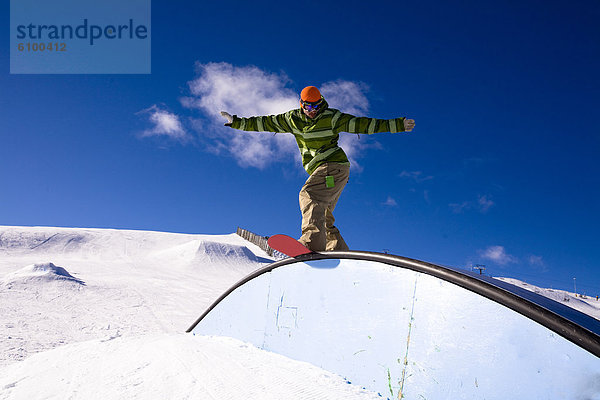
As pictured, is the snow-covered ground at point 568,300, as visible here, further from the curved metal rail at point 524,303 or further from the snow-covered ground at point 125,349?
the curved metal rail at point 524,303

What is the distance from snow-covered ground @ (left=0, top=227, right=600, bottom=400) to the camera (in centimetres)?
158

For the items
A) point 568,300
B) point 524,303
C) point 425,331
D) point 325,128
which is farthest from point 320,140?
point 568,300

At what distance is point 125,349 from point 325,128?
7.43 feet

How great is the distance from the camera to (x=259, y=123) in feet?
10.8

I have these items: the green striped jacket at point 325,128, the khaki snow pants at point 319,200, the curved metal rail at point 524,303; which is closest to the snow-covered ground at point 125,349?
the curved metal rail at point 524,303

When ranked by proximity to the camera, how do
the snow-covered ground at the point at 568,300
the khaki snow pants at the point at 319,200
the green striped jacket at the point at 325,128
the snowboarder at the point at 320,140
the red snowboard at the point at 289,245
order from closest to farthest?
1. the red snowboard at the point at 289,245
2. the khaki snow pants at the point at 319,200
3. the snowboarder at the point at 320,140
4. the green striped jacket at the point at 325,128
5. the snow-covered ground at the point at 568,300

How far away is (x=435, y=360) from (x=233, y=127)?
2650 millimetres

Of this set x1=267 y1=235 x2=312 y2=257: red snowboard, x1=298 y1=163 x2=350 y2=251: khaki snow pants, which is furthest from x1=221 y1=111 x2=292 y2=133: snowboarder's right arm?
x1=267 y1=235 x2=312 y2=257: red snowboard

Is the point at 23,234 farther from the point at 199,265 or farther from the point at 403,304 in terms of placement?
the point at 403,304

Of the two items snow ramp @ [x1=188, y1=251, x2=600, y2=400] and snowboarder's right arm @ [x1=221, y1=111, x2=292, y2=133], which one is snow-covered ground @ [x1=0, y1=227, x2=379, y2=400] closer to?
snow ramp @ [x1=188, y1=251, x2=600, y2=400]

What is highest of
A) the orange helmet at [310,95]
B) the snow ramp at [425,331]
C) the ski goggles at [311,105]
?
the orange helmet at [310,95]

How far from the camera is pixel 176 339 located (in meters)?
2.34

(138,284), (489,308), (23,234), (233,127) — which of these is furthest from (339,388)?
(23,234)

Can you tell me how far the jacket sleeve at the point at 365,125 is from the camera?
2951mm
